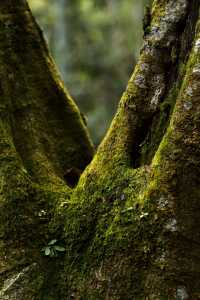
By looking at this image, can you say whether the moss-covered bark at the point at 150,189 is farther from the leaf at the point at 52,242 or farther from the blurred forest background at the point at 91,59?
the blurred forest background at the point at 91,59

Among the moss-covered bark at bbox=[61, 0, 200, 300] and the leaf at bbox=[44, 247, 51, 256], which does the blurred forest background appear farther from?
the leaf at bbox=[44, 247, 51, 256]

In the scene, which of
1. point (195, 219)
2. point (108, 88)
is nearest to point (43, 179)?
point (195, 219)

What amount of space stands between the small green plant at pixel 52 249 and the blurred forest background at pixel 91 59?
14988 millimetres

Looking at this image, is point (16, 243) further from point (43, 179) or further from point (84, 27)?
point (84, 27)

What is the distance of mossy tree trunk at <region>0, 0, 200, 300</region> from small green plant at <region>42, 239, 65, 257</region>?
0.04 meters

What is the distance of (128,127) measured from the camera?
446 centimetres

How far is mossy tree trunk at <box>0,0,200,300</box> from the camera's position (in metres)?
3.85

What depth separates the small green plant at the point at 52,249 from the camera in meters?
4.26

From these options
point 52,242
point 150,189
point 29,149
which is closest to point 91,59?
point 29,149

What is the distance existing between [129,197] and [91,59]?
1910 centimetres

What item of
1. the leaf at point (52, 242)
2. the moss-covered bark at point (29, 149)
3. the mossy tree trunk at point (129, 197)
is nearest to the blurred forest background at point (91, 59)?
the moss-covered bark at point (29, 149)

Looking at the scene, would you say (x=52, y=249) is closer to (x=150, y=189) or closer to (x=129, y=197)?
(x=129, y=197)

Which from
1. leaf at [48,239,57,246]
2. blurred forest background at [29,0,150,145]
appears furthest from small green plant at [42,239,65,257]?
blurred forest background at [29,0,150,145]

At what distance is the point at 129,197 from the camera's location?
4.18 metres
